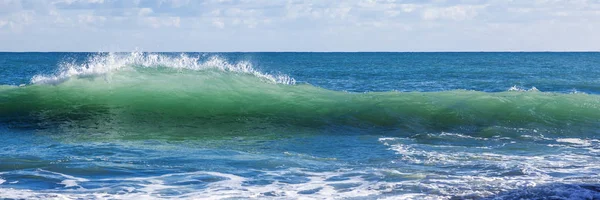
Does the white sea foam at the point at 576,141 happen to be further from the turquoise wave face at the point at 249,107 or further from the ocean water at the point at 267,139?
the turquoise wave face at the point at 249,107

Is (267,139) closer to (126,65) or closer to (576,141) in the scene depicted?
(576,141)

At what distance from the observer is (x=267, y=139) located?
47.2 ft

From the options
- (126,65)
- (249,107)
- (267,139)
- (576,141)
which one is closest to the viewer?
(267,139)

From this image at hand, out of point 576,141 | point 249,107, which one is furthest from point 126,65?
point 576,141

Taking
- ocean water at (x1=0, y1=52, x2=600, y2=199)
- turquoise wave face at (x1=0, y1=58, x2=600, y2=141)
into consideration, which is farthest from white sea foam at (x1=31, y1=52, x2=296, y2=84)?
turquoise wave face at (x1=0, y1=58, x2=600, y2=141)

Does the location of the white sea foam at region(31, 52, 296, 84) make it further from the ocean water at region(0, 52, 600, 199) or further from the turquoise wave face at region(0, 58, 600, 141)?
the turquoise wave face at region(0, 58, 600, 141)

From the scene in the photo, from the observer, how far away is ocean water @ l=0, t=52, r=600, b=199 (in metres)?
9.41

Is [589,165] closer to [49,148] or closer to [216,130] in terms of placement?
[216,130]

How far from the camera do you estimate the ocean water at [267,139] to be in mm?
9414

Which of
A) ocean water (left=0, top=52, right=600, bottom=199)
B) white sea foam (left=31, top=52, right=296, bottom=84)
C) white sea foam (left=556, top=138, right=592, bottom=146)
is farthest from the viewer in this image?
white sea foam (left=31, top=52, right=296, bottom=84)

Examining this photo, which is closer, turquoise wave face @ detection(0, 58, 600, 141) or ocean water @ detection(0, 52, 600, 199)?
ocean water @ detection(0, 52, 600, 199)

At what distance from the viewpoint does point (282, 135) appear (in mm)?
15023

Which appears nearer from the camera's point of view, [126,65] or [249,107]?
[249,107]

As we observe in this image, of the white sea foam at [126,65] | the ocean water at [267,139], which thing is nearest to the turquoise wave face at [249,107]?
the ocean water at [267,139]
